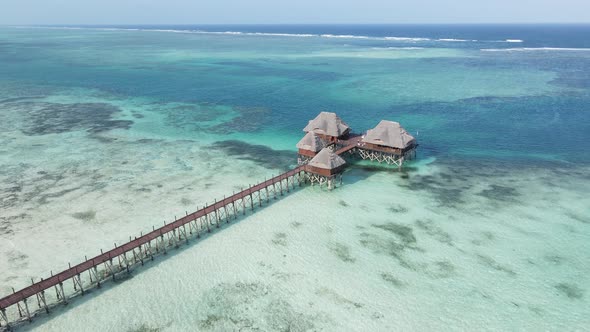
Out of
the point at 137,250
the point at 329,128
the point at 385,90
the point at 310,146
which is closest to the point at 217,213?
the point at 137,250

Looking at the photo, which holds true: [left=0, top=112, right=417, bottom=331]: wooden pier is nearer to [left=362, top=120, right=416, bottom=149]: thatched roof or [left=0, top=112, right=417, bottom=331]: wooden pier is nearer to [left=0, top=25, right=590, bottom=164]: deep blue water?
[left=362, top=120, right=416, bottom=149]: thatched roof

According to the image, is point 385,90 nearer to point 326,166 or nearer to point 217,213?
point 326,166

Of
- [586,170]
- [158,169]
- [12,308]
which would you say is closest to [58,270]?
[12,308]

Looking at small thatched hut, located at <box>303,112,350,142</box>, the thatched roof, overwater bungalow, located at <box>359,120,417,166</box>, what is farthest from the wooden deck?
the thatched roof

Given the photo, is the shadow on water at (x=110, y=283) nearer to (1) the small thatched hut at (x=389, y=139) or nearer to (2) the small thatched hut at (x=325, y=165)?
(2) the small thatched hut at (x=325, y=165)

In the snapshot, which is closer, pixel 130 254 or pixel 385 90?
pixel 130 254

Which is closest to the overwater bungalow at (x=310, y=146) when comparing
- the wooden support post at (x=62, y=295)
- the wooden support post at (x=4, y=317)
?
the wooden support post at (x=62, y=295)

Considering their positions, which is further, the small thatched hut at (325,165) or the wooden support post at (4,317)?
the small thatched hut at (325,165)
